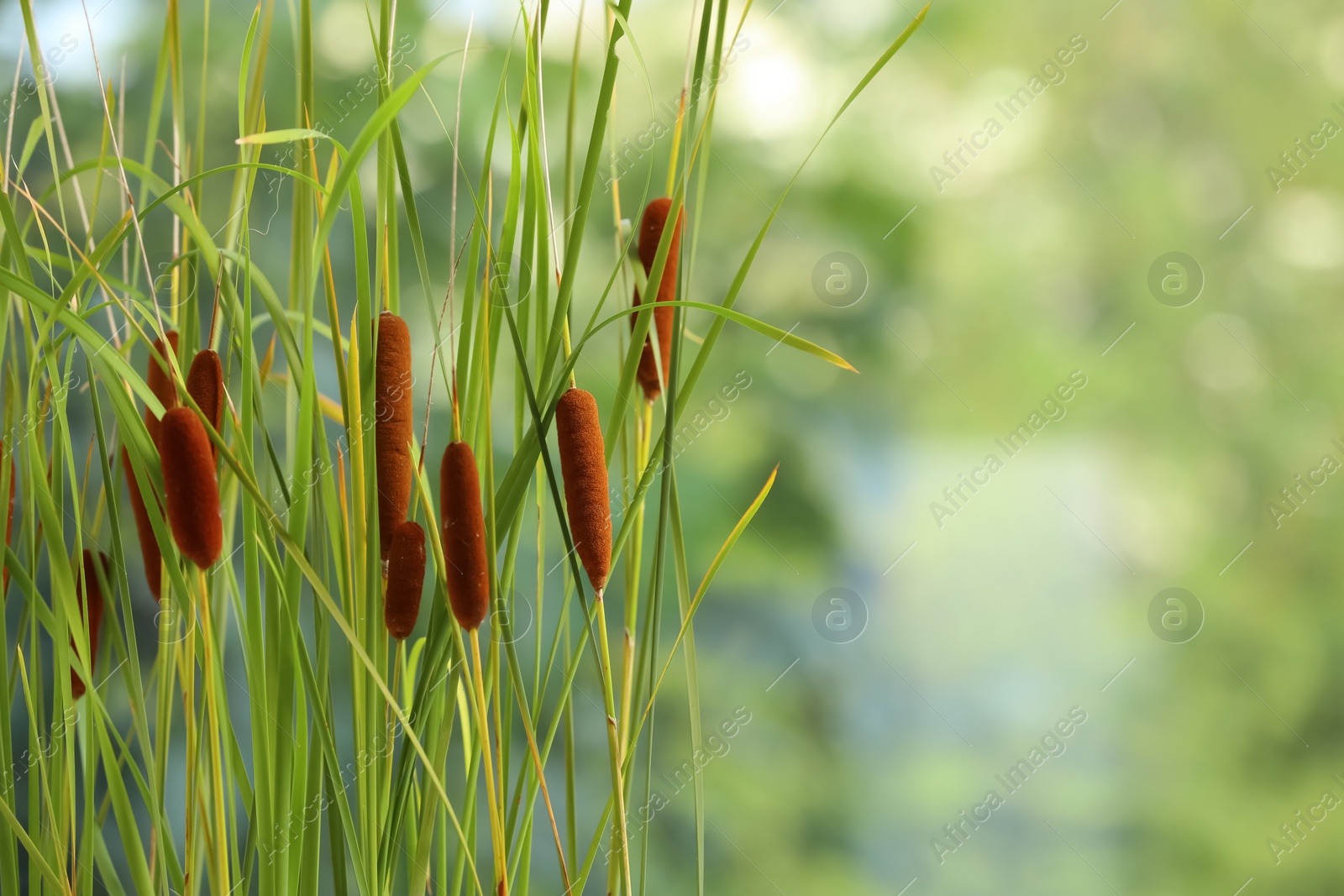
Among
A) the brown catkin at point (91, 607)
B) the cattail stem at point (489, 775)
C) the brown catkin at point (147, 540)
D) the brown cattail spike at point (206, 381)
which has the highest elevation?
the brown cattail spike at point (206, 381)

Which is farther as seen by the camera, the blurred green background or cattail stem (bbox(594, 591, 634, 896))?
the blurred green background

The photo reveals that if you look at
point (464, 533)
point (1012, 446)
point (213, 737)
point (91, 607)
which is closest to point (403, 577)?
point (464, 533)

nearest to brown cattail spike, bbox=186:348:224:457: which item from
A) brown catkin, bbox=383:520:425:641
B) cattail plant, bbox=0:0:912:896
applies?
cattail plant, bbox=0:0:912:896

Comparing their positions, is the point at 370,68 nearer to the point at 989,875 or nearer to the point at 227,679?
the point at 227,679

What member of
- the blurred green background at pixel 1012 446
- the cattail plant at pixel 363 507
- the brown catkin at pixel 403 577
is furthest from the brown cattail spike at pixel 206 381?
the blurred green background at pixel 1012 446

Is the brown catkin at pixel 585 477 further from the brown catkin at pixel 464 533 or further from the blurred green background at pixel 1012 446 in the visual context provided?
the blurred green background at pixel 1012 446

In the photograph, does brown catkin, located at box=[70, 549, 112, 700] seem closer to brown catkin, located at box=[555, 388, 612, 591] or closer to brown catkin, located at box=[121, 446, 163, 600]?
brown catkin, located at box=[121, 446, 163, 600]
